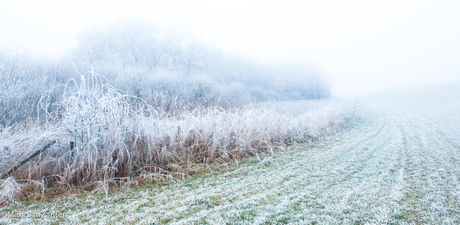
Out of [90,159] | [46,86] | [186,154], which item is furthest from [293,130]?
[46,86]

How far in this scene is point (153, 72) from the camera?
969cm

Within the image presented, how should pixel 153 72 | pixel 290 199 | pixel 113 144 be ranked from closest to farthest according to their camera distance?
pixel 290 199 → pixel 113 144 → pixel 153 72

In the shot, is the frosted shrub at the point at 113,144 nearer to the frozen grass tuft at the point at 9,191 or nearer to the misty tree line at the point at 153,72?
the frozen grass tuft at the point at 9,191

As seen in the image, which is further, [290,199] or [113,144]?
[113,144]

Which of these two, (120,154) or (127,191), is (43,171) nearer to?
(120,154)

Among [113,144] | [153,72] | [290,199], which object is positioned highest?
[153,72]

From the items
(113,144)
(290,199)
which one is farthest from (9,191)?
(290,199)

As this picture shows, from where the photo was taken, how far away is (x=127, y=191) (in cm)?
159

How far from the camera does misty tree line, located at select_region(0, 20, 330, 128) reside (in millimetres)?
5321

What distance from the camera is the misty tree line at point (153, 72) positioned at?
532 centimetres

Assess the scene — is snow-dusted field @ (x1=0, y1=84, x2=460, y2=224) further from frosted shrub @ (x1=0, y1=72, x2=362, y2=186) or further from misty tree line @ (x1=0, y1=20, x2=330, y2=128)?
misty tree line @ (x1=0, y1=20, x2=330, y2=128)

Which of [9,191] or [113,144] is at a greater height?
[113,144]

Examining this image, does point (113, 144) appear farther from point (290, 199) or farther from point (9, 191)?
point (290, 199)

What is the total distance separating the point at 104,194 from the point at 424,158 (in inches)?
136
